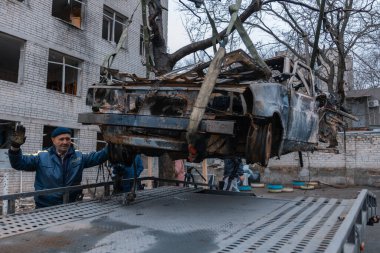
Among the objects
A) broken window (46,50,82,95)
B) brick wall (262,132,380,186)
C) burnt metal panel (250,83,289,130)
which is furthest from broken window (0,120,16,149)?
brick wall (262,132,380,186)

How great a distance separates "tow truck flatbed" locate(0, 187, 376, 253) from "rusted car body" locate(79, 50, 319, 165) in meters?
0.57

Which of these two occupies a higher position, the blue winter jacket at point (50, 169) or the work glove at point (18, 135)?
the work glove at point (18, 135)

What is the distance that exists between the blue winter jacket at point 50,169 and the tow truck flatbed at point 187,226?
0.48 m

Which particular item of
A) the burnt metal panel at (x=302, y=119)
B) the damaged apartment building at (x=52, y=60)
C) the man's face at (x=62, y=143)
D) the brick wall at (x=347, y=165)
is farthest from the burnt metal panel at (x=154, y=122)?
the brick wall at (x=347, y=165)

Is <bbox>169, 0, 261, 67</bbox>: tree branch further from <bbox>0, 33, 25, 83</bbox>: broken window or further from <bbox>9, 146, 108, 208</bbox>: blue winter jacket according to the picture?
<bbox>0, 33, 25, 83</bbox>: broken window

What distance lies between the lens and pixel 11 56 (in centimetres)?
1516

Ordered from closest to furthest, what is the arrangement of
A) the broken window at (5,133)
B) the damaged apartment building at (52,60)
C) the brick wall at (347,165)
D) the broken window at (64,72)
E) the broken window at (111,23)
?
the damaged apartment building at (52,60), the broken window at (5,133), the broken window at (64,72), the brick wall at (347,165), the broken window at (111,23)

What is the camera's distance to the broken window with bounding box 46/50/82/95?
1376 centimetres

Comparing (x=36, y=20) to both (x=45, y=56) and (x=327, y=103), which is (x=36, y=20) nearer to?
(x=45, y=56)

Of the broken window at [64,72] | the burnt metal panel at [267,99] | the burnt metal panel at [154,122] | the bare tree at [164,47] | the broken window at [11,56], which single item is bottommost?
the burnt metal panel at [154,122]

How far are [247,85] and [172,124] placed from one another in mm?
806

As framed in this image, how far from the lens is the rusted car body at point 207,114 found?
3.63 meters

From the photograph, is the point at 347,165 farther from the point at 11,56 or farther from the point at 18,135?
the point at 18,135

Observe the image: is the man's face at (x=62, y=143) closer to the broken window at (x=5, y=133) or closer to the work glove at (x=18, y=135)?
the work glove at (x=18, y=135)
